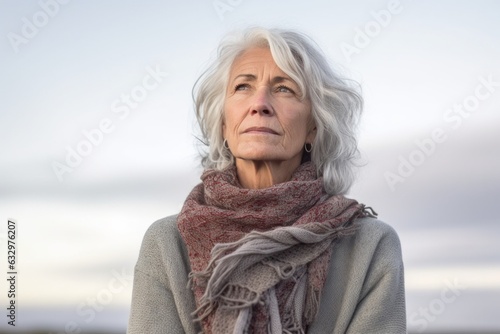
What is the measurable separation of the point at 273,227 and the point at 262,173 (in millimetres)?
243

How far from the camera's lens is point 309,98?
3912mm

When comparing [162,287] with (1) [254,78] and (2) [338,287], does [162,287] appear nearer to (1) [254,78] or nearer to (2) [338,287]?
(2) [338,287]

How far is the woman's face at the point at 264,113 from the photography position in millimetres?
3789

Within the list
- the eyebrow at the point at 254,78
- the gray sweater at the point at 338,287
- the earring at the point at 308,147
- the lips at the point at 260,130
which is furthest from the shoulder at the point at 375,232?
the eyebrow at the point at 254,78

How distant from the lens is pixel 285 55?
3861 millimetres

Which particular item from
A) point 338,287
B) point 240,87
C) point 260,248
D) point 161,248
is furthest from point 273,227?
point 240,87

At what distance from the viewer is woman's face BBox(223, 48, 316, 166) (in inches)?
149

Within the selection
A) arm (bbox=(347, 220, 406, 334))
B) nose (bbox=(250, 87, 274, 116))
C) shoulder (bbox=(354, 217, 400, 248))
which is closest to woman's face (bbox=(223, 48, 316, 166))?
nose (bbox=(250, 87, 274, 116))

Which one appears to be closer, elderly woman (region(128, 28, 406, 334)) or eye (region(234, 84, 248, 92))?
elderly woman (region(128, 28, 406, 334))

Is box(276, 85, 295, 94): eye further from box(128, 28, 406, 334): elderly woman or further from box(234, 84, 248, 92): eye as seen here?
box(234, 84, 248, 92): eye

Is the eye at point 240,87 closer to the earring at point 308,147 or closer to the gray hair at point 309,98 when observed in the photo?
the gray hair at point 309,98

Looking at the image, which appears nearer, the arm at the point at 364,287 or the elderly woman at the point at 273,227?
the elderly woman at the point at 273,227

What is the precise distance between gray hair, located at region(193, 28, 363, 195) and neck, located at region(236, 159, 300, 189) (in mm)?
101

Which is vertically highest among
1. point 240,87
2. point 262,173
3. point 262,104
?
point 240,87
